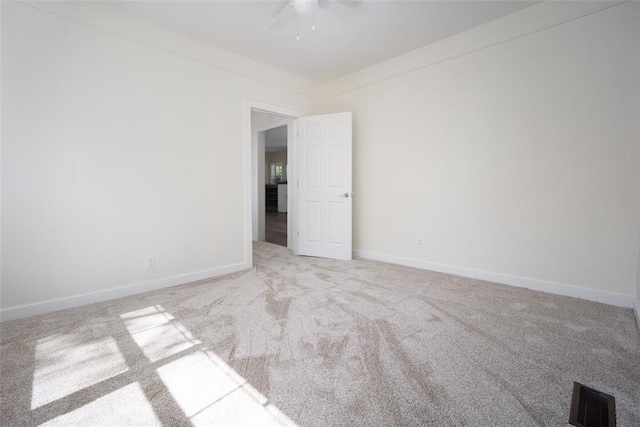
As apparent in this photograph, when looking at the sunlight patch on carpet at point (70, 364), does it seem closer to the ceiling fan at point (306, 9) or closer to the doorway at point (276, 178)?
the ceiling fan at point (306, 9)

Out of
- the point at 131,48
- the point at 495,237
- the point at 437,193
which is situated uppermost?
the point at 131,48

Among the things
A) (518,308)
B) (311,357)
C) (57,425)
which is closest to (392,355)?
(311,357)

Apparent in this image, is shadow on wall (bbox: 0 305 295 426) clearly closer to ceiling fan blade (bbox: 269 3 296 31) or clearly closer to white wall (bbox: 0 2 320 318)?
white wall (bbox: 0 2 320 318)

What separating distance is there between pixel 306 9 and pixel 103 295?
9.97 feet

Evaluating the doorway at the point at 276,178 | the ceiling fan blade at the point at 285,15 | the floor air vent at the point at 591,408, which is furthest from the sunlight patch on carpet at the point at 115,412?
the doorway at the point at 276,178

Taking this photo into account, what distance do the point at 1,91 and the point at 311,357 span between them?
115 inches

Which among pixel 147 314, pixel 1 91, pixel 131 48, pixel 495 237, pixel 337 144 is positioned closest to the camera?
pixel 1 91

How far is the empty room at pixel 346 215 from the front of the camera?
145cm

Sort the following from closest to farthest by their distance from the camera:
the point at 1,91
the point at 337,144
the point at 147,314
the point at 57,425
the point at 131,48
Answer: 1. the point at 57,425
2. the point at 1,91
3. the point at 147,314
4. the point at 131,48
5. the point at 337,144

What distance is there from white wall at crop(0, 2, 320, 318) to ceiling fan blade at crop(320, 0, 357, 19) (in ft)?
4.86

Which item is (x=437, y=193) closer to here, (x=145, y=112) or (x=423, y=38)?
(x=423, y=38)

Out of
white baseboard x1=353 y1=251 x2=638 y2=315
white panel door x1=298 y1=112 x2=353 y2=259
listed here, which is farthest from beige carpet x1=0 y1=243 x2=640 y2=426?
white panel door x1=298 y1=112 x2=353 y2=259

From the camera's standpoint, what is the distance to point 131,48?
2.74 meters

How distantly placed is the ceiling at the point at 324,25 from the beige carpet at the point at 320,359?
8.71 ft
